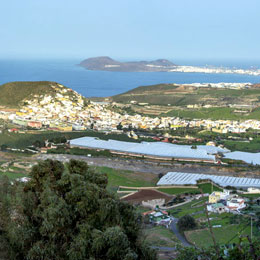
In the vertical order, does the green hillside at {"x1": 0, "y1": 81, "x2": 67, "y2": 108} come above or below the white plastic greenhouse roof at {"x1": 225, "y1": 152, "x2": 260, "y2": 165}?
above

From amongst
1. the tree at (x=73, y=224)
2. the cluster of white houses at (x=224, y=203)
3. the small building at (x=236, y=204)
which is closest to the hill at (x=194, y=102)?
the cluster of white houses at (x=224, y=203)

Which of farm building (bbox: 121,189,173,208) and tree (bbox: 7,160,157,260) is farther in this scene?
farm building (bbox: 121,189,173,208)

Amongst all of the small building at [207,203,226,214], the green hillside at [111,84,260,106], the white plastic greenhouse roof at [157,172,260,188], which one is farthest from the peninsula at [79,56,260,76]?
the small building at [207,203,226,214]

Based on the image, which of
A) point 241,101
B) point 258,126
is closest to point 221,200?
point 258,126

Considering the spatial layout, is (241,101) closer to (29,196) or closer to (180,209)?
(180,209)

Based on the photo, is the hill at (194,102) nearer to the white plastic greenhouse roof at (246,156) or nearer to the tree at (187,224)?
the white plastic greenhouse roof at (246,156)

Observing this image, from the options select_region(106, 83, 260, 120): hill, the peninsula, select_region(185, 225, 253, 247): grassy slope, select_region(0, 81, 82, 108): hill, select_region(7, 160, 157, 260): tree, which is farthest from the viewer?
the peninsula

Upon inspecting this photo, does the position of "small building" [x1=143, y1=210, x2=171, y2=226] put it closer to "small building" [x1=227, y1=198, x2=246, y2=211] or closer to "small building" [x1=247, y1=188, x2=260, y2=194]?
"small building" [x1=227, y1=198, x2=246, y2=211]
